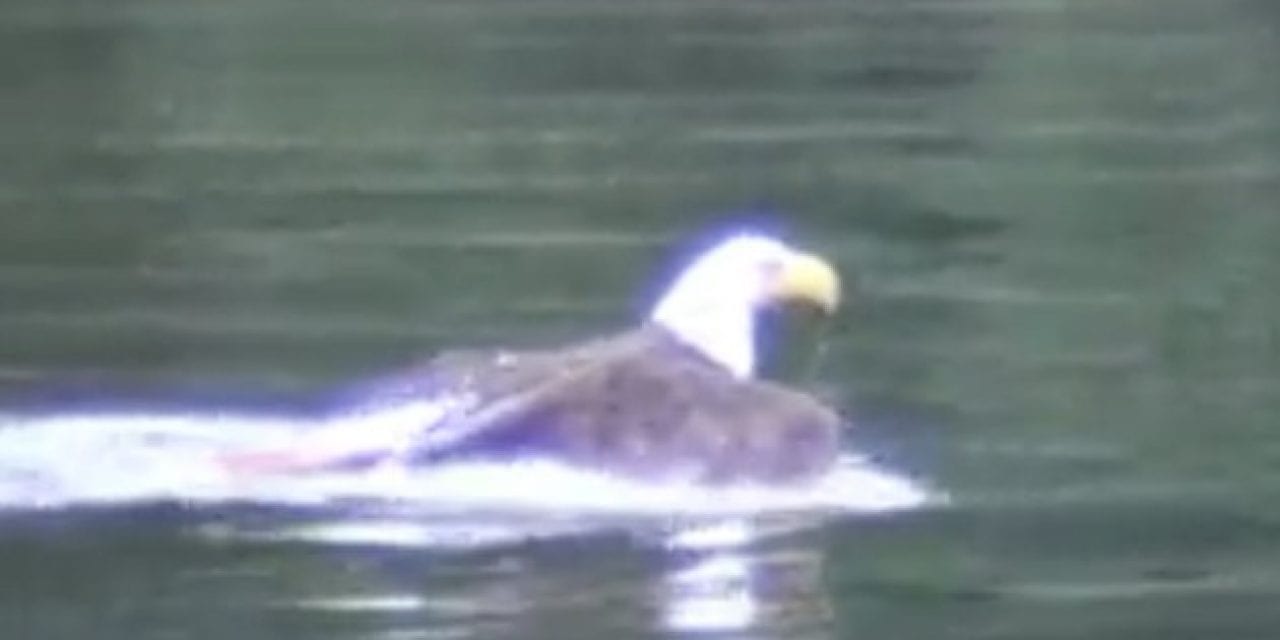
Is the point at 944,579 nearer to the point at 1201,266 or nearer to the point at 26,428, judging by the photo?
the point at 26,428

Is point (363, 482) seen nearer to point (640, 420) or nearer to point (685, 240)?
point (640, 420)

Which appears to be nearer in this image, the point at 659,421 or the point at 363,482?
the point at 363,482

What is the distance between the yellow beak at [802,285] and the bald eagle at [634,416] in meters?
0.06

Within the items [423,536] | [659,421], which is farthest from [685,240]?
[423,536]

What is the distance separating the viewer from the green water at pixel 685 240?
22.3 ft

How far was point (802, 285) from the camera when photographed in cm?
759

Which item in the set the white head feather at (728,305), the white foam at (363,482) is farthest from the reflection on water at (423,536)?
the white head feather at (728,305)

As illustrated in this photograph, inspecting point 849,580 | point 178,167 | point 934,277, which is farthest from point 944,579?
point 178,167

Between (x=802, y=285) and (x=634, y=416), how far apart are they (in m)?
0.45

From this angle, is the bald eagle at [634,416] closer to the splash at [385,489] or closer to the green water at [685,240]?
the splash at [385,489]

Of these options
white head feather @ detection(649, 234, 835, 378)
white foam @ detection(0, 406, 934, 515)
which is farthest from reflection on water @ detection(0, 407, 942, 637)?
white head feather @ detection(649, 234, 835, 378)

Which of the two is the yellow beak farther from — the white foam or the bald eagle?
the white foam

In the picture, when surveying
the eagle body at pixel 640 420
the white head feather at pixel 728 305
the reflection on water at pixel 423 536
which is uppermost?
the white head feather at pixel 728 305

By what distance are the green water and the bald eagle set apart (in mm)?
203
